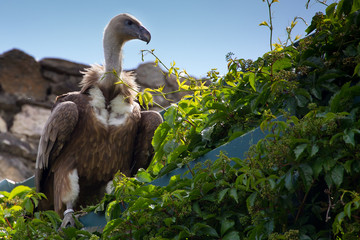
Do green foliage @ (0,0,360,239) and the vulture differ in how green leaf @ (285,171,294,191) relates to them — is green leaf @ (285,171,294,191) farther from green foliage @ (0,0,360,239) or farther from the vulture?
the vulture

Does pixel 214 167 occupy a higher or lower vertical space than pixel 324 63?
lower

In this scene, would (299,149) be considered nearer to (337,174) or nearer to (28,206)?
(337,174)

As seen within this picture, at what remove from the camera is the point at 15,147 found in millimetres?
13719

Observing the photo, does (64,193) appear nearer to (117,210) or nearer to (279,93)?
(117,210)

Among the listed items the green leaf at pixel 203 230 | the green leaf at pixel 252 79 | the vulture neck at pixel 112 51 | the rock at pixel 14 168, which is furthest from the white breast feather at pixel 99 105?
the rock at pixel 14 168

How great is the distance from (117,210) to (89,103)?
219 centimetres

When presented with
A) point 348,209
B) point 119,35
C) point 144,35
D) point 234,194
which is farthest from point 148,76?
point 348,209

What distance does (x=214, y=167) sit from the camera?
3205 millimetres

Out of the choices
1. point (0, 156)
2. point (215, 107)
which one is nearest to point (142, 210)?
point (215, 107)

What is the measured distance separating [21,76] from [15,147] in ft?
6.02

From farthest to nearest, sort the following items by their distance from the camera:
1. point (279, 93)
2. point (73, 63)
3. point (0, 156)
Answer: point (73, 63) → point (0, 156) → point (279, 93)

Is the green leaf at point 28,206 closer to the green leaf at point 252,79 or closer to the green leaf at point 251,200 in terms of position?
the green leaf at point 252,79

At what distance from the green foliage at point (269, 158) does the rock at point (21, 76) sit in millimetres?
10556

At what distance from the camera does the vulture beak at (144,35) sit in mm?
6164
